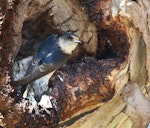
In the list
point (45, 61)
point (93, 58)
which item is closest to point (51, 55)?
point (45, 61)

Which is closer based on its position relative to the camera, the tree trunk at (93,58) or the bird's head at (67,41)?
the tree trunk at (93,58)

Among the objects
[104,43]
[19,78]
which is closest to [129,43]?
[104,43]

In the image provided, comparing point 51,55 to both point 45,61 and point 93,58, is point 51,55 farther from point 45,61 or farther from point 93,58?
point 93,58

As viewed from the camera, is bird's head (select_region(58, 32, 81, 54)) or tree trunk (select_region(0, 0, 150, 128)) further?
bird's head (select_region(58, 32, 81, 54))
